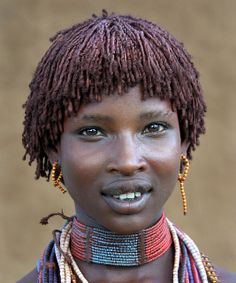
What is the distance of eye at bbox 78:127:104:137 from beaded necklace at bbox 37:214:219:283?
0.32 metres

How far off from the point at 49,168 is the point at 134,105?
1.59 feet

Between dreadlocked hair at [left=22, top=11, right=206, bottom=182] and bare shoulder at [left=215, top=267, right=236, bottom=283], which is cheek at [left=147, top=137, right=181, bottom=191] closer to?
dreadlocked hair at [left=22, top=11, right=206, bottom=182]

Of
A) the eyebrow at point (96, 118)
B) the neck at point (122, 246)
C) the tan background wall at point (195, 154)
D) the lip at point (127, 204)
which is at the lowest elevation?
the neck at point (122, 246)

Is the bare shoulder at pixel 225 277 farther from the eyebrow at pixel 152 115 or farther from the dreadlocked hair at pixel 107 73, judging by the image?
the eyebrow at pixel 152 115

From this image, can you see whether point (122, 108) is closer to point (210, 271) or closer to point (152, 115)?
point (152, 115)

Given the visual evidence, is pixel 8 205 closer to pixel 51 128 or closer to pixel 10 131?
pixel 10 131

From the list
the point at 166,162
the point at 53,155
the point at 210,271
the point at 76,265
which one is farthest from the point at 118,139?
the point at 210,271

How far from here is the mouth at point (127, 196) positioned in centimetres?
290

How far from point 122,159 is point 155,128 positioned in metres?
0.17

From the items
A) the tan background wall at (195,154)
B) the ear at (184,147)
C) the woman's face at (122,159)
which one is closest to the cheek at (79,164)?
the woman's face at (122,159)

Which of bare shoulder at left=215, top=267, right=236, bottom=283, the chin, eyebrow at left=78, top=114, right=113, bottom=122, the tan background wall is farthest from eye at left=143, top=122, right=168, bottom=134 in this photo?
the tan background wall

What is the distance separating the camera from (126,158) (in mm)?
2863

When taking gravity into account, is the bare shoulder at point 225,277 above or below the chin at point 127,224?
below

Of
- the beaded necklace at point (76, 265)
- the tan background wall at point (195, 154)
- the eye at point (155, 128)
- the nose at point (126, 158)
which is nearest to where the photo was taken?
the nose at point (126, 158)
